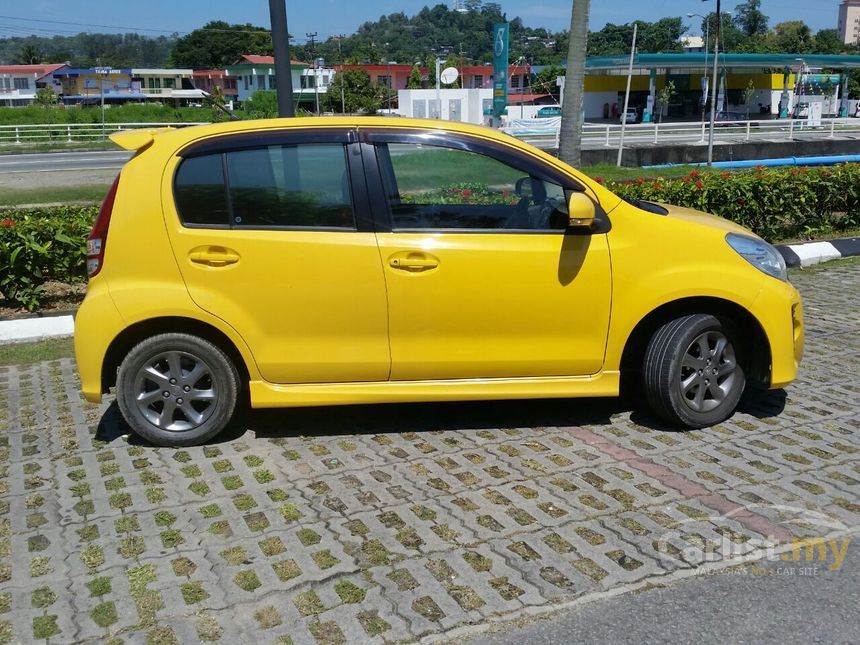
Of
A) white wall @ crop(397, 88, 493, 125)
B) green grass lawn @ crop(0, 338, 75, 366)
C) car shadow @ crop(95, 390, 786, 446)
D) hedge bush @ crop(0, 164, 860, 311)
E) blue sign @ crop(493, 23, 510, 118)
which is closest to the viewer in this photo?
car shadow @ crop(95, 390, 786, 446)

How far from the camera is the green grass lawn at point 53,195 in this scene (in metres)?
17.4

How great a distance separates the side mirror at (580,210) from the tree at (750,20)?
136512 mm

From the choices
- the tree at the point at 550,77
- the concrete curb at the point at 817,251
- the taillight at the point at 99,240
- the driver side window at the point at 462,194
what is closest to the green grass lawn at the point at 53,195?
the concrete curb at the point at 817,251

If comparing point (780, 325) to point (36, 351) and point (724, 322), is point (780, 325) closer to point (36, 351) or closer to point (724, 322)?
point (724, 322)

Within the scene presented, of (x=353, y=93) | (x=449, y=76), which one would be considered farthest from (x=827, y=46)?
(x=449, y=76)

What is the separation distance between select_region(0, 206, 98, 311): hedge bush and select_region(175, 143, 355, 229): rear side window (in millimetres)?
3571

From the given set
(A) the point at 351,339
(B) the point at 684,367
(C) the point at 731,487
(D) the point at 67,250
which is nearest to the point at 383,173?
(A) the point at 351,339

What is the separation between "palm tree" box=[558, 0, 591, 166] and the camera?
12.0 metres

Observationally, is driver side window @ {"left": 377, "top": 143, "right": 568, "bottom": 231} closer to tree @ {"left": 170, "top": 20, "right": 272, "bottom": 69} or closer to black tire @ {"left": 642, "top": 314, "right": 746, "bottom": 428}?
black tire @ {"left": 642, "top": 314, "right": 746, "bottom": 428}

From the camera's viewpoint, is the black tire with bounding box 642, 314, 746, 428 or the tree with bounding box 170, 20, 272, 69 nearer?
the black tire with bounding box 642, 314, 746, 428

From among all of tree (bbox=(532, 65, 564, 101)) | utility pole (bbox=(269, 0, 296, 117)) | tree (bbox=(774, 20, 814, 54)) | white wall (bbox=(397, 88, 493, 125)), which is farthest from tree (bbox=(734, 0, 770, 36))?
utility pole (bbox=(269, 0, 296, 117))

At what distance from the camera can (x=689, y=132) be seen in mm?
32281

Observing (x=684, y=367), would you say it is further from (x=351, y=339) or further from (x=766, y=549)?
(x=351, y=339)

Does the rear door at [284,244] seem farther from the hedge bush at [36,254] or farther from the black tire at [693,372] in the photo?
the hedge bush at [36,254]
